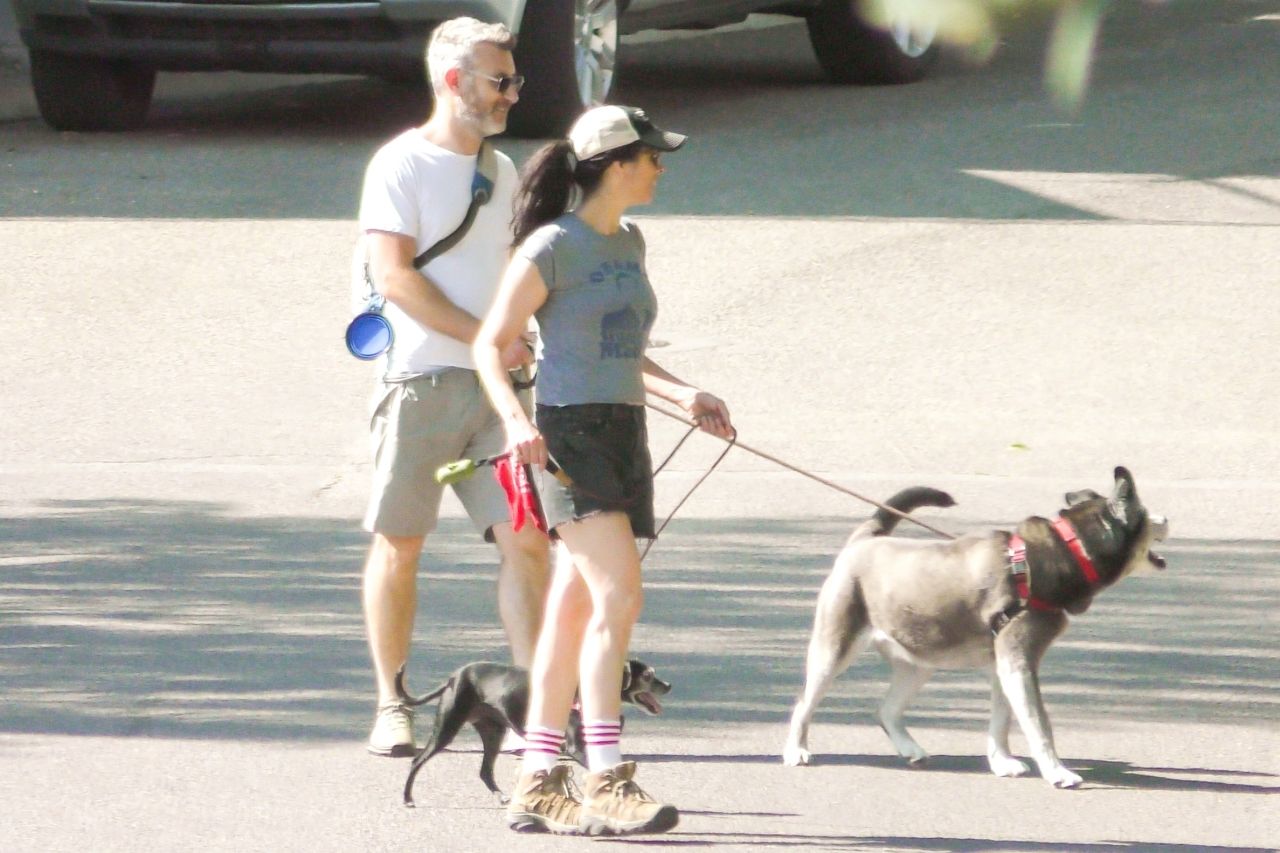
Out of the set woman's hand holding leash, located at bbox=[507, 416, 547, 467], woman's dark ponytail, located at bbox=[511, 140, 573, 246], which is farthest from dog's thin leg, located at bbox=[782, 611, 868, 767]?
woman's dark ponytail, located at bbox=[511, 140, 573, 246]

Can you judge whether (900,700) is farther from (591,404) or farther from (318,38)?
(318,38)

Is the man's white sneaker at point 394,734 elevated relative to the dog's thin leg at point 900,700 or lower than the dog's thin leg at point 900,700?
lower

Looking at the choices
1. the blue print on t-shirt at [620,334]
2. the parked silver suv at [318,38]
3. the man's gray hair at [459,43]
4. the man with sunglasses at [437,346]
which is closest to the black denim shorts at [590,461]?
the blue print on t-shirt at [620,334]

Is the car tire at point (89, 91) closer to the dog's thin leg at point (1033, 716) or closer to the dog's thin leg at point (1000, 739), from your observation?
the dog's thin leg at point (1000, 739)

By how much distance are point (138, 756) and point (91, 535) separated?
2.21 meters

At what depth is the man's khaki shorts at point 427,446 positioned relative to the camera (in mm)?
5270

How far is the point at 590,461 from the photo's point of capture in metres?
4.66

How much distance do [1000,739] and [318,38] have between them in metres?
7.74

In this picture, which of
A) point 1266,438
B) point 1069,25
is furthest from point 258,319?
point 1069,25

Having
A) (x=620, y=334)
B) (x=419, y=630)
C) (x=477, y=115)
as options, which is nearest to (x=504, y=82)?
(x=477, y=115)

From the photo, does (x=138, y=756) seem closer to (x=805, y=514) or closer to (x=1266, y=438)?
(x=805, y=514)

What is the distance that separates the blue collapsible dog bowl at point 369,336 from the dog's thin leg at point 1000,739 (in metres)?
1.69

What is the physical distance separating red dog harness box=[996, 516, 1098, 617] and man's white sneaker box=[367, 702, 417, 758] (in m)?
1.48

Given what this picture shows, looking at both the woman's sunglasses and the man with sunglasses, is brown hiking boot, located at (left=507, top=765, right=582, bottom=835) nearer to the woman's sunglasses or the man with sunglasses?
the man with sunglasses
